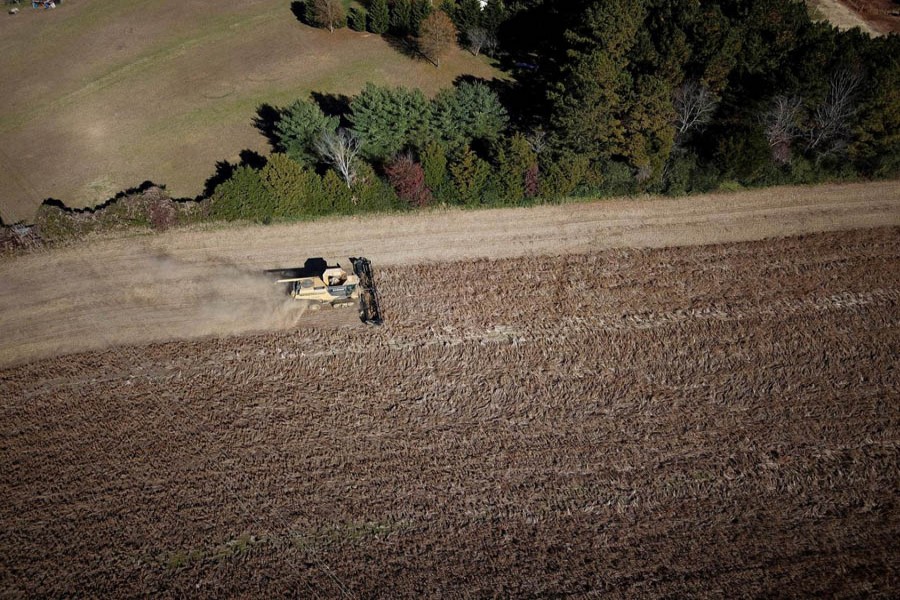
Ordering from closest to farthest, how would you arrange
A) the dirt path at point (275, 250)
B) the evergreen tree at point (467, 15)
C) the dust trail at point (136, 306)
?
the dust trail at point (136, 306) < the dirt path at point (275, 250) < the evergreen tree at point (467, 15)

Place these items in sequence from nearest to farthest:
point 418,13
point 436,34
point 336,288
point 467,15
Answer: point 336,288 < point 436,34 < point 418,13 < point 467,15

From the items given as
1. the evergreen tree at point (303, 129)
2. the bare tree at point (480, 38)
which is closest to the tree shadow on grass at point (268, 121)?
the evergreen tree at point (303, 129)

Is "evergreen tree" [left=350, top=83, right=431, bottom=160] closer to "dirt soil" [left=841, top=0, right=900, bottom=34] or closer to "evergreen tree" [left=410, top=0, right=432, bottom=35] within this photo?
"evergreen tree" [left=410, top=0, right=432, bottom=35]

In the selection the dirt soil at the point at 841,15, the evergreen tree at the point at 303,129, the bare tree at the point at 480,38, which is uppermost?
Result: the dirt soil at the point at 841,15

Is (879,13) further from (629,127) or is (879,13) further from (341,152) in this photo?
(341,152)

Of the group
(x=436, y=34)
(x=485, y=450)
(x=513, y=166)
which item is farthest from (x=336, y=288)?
(x=436, y=34)

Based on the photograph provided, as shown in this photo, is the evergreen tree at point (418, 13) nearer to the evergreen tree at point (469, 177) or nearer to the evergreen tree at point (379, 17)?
the evergreen tree at point (379, 17)

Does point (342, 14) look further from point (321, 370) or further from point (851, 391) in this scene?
point (851, 391)

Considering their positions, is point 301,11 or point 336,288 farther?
point 301,11
